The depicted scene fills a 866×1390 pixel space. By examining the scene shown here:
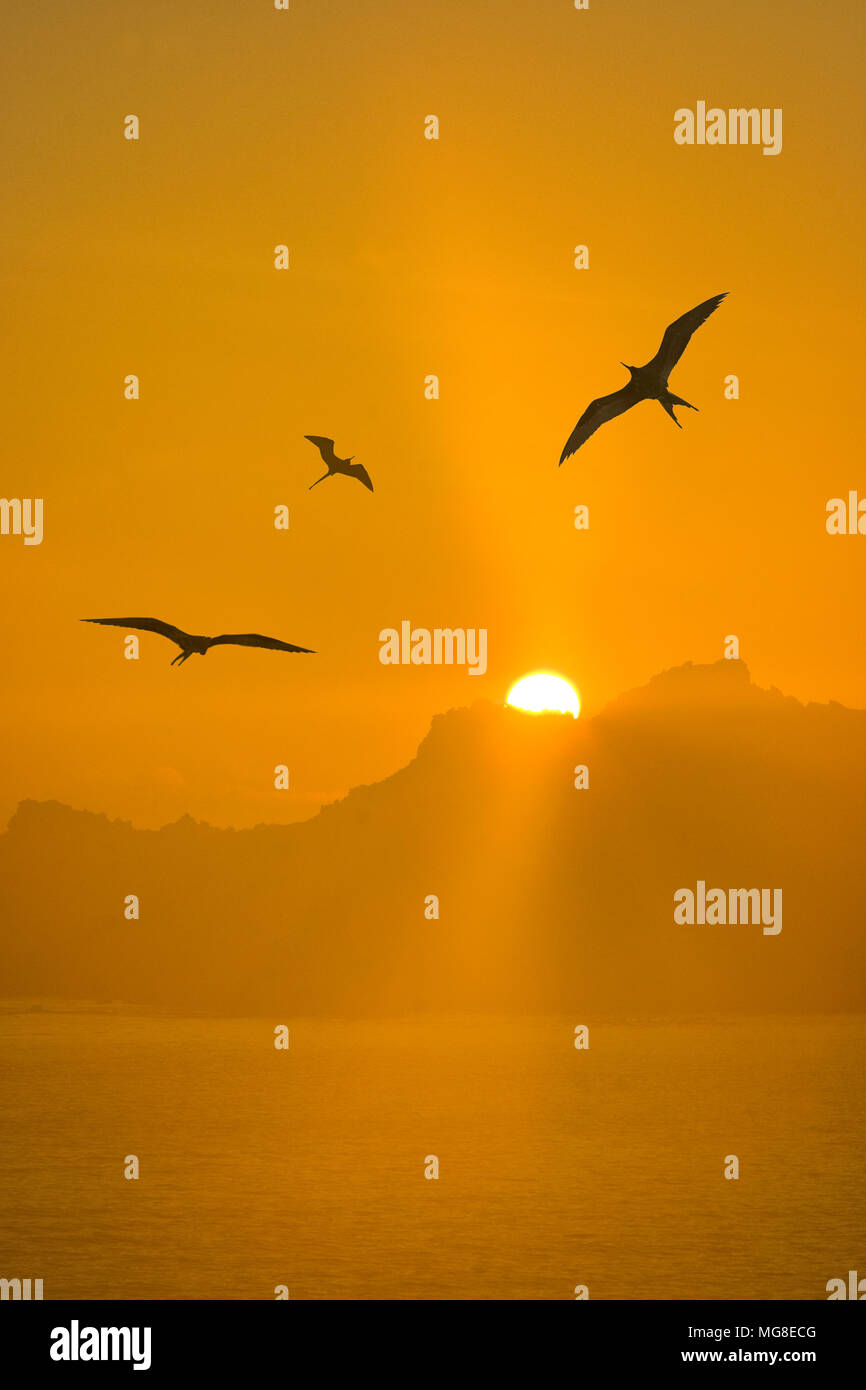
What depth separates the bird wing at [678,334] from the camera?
1041 inches

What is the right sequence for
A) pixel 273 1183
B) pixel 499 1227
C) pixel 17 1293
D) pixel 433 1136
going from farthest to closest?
pixel 433 1136, pixel 273 1183, pixel 499 1227, pixel 17 1293

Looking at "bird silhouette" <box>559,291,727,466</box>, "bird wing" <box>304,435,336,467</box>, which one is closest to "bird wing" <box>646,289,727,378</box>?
"bird silhouette" <box>559,291,727,466</box>

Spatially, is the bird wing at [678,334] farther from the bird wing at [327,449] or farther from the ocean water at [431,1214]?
the ocean water at [431,1214]

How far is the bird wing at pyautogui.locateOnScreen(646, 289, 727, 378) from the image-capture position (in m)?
26.4

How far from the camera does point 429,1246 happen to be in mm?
120438

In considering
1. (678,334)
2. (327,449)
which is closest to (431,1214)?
(327,449)

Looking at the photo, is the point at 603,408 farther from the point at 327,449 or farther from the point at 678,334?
the point at 327,449

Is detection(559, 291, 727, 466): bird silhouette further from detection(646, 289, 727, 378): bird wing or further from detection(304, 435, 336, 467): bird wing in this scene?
detection(304, 435, 336, 467): bird wing

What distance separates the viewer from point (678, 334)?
26875mm
